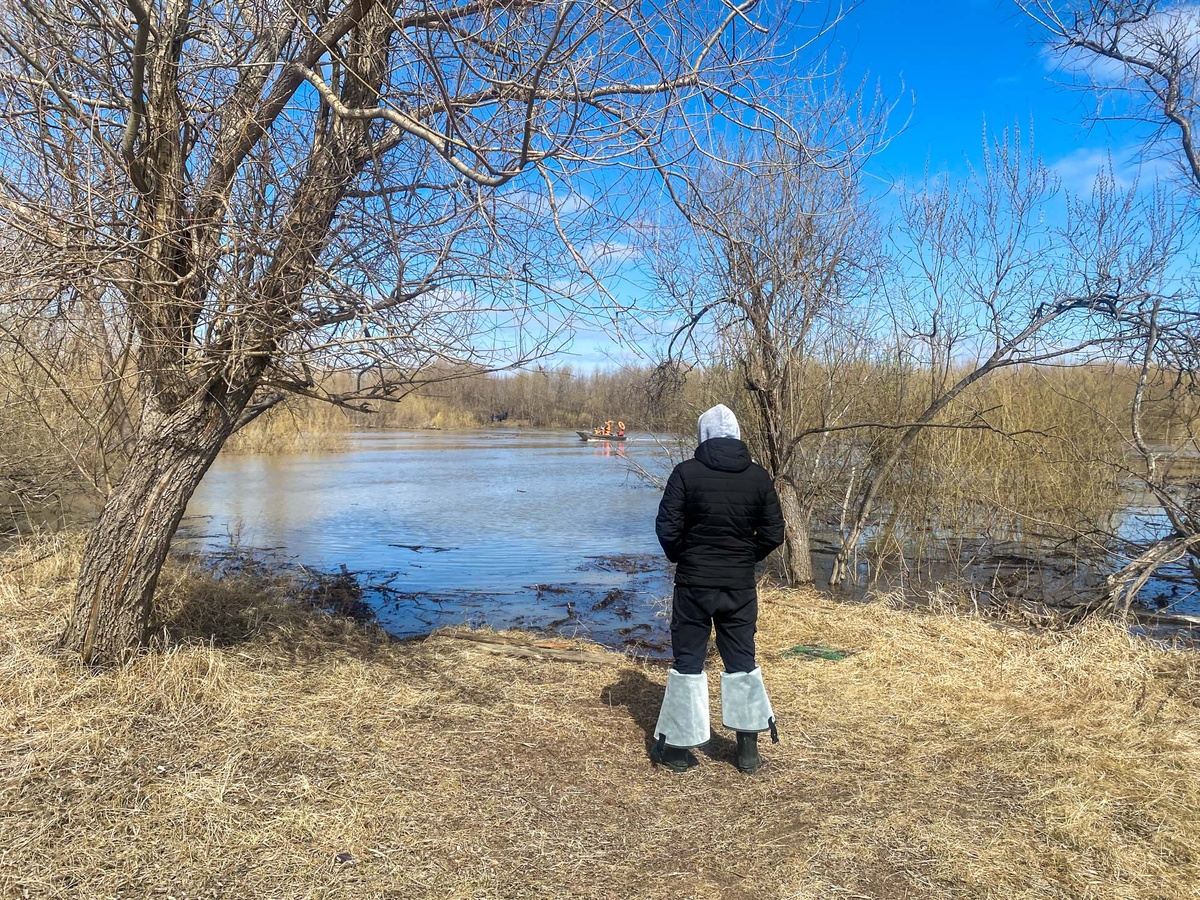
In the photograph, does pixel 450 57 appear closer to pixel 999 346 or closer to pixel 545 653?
pixel 545 653

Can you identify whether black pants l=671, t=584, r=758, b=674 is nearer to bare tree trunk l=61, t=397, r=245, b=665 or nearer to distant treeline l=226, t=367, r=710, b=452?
distant treeline l=226, t=367, r=710, b=452

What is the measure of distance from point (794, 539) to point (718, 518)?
6047 millimetres

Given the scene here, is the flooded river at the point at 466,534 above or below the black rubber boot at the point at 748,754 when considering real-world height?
below

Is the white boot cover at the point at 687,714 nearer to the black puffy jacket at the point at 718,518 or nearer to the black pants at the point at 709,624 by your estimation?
the black pants at the point at 709,624

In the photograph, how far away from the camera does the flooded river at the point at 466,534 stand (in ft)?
32.2

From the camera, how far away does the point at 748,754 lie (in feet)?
13.6

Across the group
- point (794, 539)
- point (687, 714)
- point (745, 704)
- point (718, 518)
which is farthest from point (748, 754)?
point (794, 539)

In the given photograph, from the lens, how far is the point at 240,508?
1753 cm

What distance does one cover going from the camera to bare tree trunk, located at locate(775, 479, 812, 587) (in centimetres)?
976

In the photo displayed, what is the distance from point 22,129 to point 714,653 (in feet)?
19.6

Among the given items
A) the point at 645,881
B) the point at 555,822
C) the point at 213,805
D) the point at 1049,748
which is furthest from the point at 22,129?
the point at 1049,748

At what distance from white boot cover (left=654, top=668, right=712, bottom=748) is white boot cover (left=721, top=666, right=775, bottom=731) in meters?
0.12

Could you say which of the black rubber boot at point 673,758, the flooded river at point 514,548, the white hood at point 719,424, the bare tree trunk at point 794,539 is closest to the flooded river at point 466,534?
the flooded river at point 514,548

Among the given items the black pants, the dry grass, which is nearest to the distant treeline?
the black pants
